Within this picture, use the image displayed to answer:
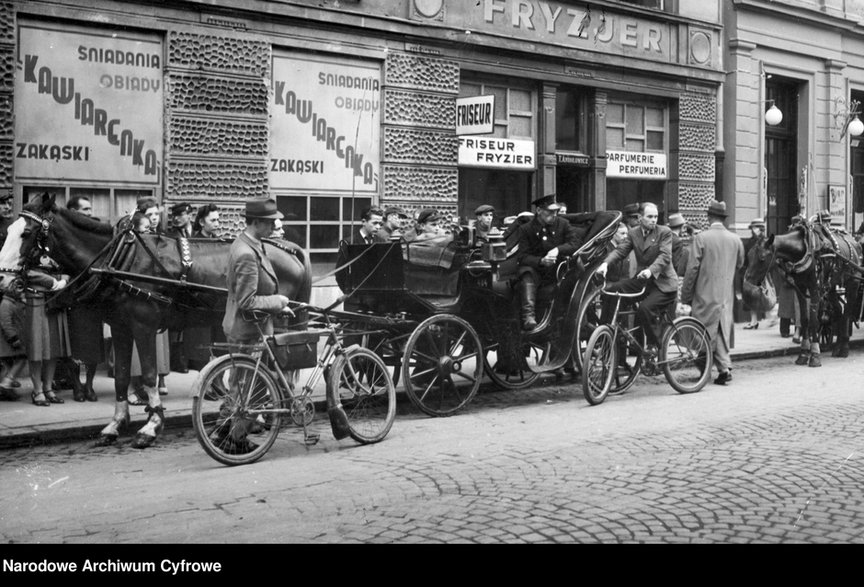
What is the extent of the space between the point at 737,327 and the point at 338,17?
8.75m

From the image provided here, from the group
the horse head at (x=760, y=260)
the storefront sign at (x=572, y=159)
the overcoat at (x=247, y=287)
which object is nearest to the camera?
the overcoat at (x=247, y=287)

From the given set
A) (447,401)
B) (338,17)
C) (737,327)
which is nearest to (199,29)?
(338,17)

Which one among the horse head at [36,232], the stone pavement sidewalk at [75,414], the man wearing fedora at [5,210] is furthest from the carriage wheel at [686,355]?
the man wearing fedora at [5,210]

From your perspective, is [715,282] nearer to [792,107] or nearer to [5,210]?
[5,210]

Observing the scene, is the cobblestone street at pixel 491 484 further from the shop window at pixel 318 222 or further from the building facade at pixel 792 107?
the building facade at pixel 792 107

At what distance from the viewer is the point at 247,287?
7.37 m

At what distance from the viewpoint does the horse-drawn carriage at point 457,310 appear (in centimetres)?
904

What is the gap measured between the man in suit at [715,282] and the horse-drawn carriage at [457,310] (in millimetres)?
1746

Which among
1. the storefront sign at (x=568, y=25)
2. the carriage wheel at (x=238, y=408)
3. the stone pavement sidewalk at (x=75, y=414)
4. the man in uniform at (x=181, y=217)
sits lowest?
the stone pavement sidewalk at (x=75, y=414)

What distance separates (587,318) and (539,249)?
3.21ft

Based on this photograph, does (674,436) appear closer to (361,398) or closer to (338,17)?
(361,398)

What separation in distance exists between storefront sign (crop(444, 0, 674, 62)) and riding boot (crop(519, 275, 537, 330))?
22.6 ft

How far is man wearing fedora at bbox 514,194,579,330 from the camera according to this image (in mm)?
9852

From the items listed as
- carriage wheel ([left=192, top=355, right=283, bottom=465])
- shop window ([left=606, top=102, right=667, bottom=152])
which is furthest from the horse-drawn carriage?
shop window ([left=606, top=102, right=667, bottom=152])
